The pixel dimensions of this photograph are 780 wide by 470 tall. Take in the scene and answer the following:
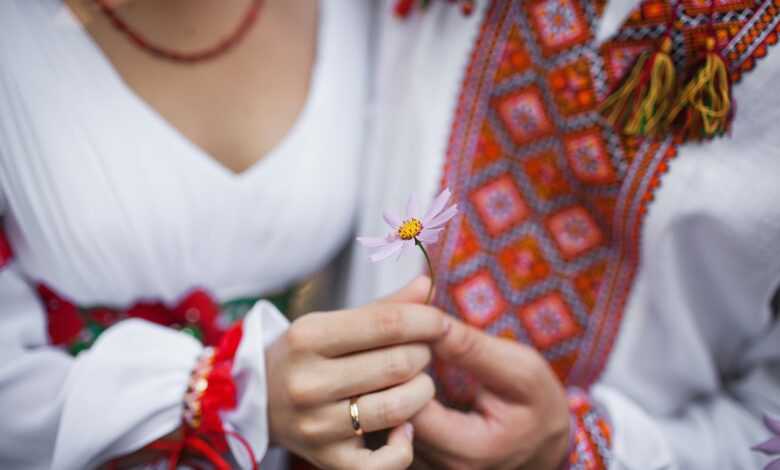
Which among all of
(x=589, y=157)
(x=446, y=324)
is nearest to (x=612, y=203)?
(x=589, y=157)

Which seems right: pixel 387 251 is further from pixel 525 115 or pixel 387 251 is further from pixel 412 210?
pixel 525 115

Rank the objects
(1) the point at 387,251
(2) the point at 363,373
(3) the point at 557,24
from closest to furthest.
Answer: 1. (1) the point at 387,251
2. (2) the point at 363,373
3. (3) the point at 557,24

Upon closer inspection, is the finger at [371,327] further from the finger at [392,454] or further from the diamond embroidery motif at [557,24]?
the diamond embroidery motif at [557,24]

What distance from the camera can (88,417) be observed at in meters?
0.54

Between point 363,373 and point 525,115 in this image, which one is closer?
point 363,373

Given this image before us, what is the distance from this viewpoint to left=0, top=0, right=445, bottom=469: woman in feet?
1.57

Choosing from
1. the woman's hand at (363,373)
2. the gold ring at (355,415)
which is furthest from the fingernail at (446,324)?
the gold ring at (355,415)

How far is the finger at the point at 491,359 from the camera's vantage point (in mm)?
Answer: 501

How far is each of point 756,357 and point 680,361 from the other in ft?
0.31

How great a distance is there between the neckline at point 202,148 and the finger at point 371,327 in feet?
0.95

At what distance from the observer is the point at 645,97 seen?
54 centimetres

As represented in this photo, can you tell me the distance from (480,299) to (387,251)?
0.34 m

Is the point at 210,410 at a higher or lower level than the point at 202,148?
lower

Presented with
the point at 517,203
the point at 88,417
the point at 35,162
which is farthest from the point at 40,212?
the point at 517,203
